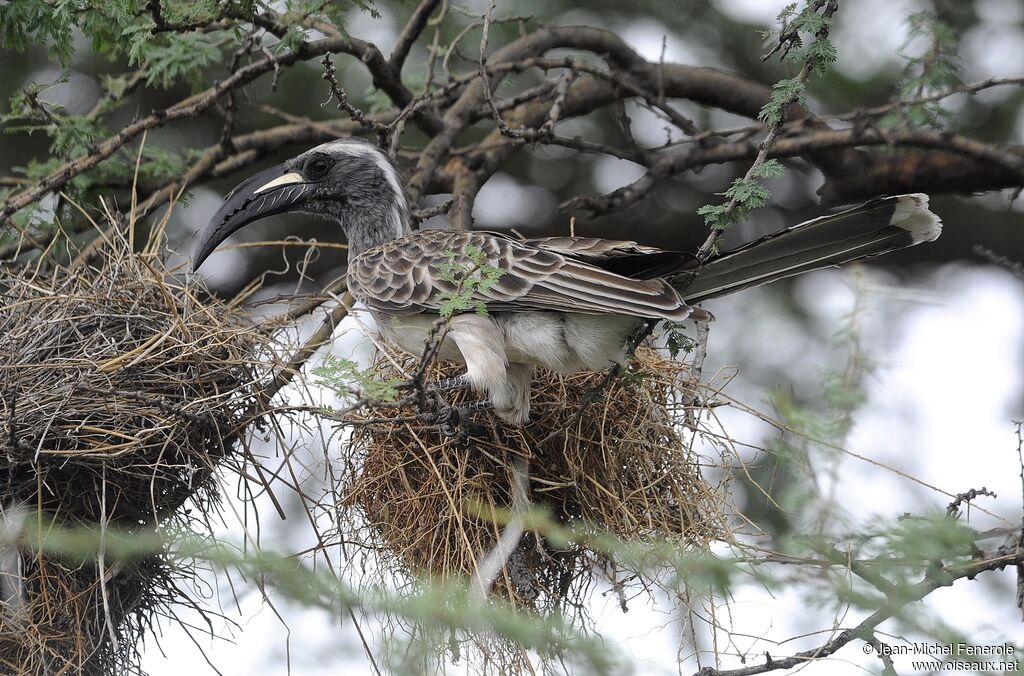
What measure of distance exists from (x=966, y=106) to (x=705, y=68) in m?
1.67

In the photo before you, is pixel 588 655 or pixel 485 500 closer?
pixel 588 655

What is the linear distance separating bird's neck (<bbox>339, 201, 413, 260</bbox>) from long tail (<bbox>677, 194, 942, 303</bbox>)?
4.84 ft

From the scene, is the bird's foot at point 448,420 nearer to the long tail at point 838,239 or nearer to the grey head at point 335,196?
the long tail at point 838,239

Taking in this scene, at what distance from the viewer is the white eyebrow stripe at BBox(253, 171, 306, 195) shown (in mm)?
4367

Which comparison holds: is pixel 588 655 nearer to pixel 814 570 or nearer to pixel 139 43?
pixel 814 570

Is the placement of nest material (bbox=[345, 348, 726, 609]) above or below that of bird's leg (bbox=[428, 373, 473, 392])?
below

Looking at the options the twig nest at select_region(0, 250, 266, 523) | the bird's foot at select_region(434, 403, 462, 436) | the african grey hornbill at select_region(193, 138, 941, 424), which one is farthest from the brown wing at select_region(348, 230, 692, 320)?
the twig nest at select_region(0, 250, 266, 523)

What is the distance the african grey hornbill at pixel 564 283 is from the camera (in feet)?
10.7

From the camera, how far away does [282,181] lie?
14.5 ft

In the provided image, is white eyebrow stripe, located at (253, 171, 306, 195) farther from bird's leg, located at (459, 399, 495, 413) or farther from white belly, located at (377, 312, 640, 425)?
bird's leg, located at (459, 399, 495, 413)

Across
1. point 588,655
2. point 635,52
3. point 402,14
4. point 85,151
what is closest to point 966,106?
point 635,52

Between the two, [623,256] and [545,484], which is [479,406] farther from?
[623,256]

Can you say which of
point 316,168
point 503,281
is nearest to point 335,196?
point 316,168

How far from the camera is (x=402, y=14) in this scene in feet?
20.3
